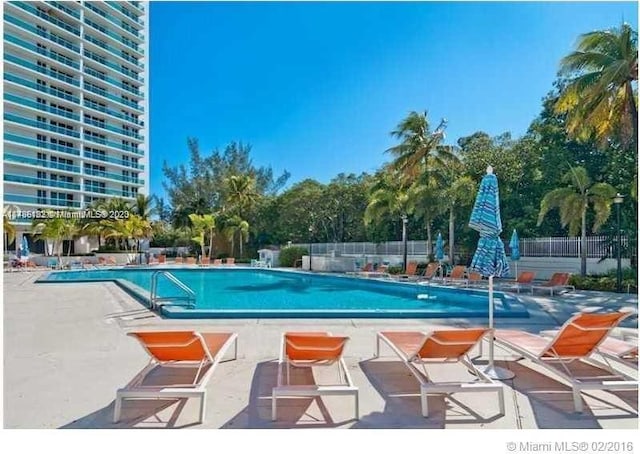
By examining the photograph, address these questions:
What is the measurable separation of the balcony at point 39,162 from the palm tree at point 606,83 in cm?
5031

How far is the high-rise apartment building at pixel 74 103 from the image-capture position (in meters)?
47.0

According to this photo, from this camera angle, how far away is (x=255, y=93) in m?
27.6

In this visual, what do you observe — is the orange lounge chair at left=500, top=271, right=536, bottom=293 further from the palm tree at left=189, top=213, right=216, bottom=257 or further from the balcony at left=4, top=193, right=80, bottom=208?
the balcony at left=4, top=193, right=80, bottom=208

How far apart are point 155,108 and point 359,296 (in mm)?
44488

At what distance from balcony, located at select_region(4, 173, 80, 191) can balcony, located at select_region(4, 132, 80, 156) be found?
12.2ft

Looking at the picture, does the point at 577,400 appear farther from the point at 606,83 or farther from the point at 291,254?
the point at 291,254

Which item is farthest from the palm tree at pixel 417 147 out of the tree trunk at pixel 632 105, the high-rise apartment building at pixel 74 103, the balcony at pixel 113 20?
the balcony at pixel 113 20

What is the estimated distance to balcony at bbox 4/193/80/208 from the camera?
1783 inches

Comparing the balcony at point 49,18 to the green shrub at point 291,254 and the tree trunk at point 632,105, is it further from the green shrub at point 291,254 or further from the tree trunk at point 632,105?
the tree trunk at point 632,105

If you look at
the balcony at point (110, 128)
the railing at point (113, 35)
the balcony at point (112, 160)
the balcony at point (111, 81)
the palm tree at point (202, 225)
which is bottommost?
the palm tree at point (202, 225)

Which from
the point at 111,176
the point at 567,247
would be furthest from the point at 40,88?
the point at 567,247

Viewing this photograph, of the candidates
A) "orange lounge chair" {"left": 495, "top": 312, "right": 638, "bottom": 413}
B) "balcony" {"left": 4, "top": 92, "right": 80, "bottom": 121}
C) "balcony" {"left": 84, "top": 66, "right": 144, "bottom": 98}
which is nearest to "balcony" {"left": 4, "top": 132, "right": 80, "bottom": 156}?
"balcony" {"left": 4, "top": 92, "right": 80, "bottom": 121}

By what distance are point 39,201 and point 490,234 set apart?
180ft
